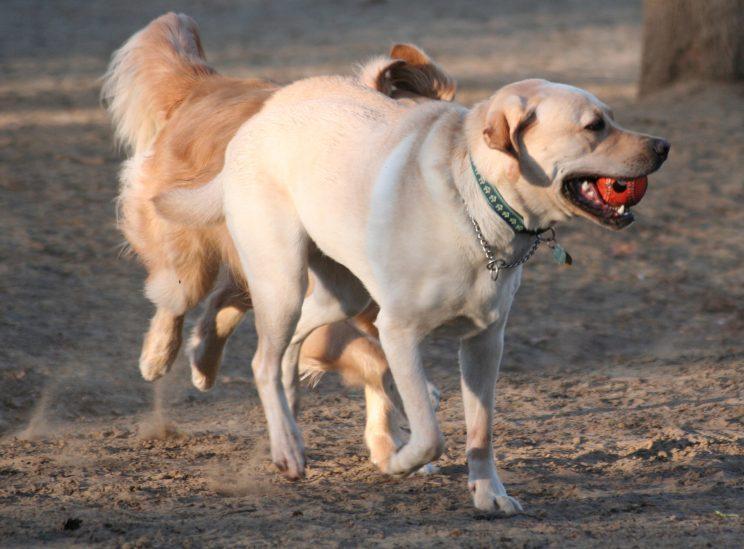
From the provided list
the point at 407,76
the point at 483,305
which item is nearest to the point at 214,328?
the point at 407,76

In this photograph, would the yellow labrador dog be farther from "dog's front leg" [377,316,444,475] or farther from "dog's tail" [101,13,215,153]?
"dog's tail" [101,13,215,153]

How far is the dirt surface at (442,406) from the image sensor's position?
408cm

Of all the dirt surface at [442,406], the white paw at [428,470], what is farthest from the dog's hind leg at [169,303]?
the white paw at [428,470]

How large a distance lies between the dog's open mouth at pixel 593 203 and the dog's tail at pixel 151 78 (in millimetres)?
2479

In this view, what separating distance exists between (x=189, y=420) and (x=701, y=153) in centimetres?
562

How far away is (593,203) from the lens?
3.76 meters

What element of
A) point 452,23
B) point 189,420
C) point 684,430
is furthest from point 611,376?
point 452,23

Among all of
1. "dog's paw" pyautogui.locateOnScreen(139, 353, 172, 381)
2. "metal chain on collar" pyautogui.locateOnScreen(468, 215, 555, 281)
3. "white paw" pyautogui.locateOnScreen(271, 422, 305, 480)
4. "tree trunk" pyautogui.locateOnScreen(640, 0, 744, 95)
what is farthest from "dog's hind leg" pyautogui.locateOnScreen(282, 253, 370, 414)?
"tree trunk" pyautogui.locateOnScreen(640, 0, 744, 95)

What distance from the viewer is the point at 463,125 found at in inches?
157

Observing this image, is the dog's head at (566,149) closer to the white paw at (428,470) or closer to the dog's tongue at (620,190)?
the dog's tongue at (620,190)

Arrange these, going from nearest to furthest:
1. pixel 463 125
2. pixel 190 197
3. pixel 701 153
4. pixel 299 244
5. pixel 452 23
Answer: pixel 463 125, pixel 299 244, pixel 190 197, pixel 701 153, pixel 452 23

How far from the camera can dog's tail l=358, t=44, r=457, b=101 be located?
201 inches

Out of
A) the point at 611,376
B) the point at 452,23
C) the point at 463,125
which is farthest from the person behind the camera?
the point at 452,23

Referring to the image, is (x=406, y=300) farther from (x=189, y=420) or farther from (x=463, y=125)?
(x=189, y=420)
